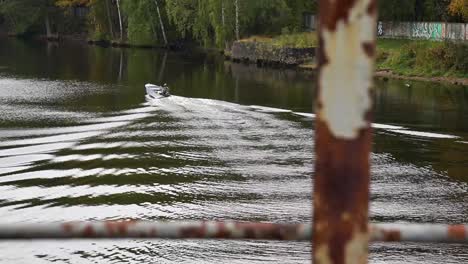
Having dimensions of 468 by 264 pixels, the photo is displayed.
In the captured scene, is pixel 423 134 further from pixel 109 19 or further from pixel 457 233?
pixel 109 19

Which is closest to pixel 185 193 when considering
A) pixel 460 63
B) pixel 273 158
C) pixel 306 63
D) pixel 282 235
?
pixel 273 158

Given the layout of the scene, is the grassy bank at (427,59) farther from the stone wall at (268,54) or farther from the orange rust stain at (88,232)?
the orange rust stain at (88,232)

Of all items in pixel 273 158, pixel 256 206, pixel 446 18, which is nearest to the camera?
pixel 256 206

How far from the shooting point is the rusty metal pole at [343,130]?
6.78ft

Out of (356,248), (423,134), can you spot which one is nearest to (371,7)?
(356,248)

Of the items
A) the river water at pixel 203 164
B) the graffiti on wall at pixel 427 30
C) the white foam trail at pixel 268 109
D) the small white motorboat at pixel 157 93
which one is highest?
the graffiti on wall at pixel 427 30

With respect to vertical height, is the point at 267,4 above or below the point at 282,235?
above

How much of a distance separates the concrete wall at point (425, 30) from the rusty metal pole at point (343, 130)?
49.0 meters

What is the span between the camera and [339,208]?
2104mm

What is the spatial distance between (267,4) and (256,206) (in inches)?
1865

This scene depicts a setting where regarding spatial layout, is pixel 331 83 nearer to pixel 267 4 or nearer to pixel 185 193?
pixel 185 193

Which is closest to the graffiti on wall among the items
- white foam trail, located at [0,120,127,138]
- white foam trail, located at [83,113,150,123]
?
white foam trail, located at [83,113,150,123]

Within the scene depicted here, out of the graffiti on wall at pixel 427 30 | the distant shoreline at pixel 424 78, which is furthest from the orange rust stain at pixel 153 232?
the graffiti on wall at pixel 427 30

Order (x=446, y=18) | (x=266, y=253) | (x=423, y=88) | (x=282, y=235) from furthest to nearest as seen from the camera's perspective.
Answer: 1. (x=446, y=18)
2. (x=423, y=88)
3. (x=266, y=253)
4. (x=282, y=235)
